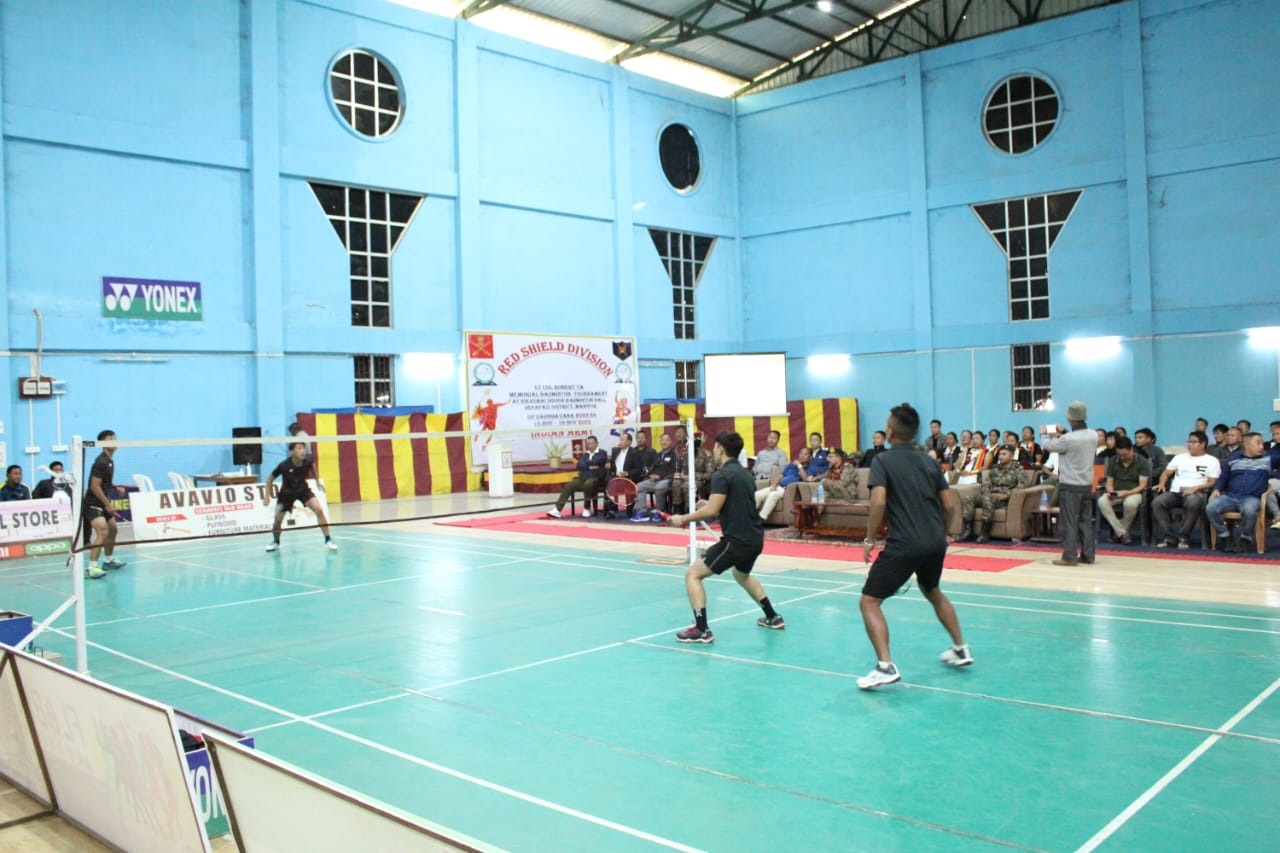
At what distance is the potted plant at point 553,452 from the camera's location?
84.9 feet

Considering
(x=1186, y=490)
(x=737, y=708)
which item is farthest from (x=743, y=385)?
(x=737, y=708)

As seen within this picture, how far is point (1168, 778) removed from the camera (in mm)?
5477

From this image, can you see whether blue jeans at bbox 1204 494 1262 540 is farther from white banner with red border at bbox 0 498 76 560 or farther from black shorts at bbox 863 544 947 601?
white banner with red border at bbox 0 498 76 560

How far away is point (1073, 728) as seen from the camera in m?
6.38

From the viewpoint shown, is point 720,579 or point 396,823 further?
point 720,579

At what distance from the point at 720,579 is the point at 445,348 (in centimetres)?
1497

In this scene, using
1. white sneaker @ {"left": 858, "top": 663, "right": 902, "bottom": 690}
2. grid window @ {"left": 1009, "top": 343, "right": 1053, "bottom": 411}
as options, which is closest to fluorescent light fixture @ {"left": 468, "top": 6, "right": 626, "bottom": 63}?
grid window @ {"left": 1009, "top": 343, "right": 1053, "bottom": 411}

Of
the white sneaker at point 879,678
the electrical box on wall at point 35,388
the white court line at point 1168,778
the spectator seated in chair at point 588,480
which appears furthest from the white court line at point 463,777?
the electrical box on wall at point 35,388

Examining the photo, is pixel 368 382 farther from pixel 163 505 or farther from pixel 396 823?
pixel 396 823

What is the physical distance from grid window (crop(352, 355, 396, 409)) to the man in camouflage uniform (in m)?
14.8

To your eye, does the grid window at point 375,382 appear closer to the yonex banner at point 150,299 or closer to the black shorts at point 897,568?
the yonex banner at point 150,299

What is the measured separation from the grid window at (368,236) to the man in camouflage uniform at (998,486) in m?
15.3

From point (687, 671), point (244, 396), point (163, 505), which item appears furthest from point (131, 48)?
point (687, 671)

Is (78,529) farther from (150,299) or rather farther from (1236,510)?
(150,299)
